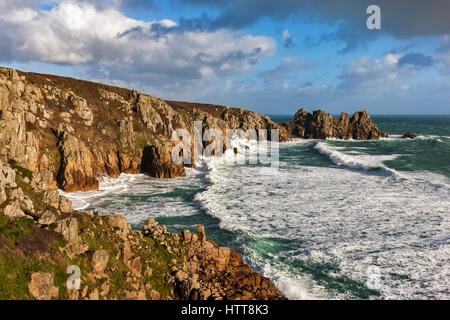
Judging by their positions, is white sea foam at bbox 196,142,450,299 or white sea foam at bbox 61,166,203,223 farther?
white sea foam at bbox 61,166,203,223

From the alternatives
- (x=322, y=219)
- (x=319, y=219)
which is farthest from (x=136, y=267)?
(x=322, y=219)

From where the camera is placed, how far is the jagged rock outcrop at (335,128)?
125 metres

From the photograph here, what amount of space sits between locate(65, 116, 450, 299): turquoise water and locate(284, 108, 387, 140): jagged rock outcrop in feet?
225

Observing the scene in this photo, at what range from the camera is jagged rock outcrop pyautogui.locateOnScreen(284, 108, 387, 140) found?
125 metres

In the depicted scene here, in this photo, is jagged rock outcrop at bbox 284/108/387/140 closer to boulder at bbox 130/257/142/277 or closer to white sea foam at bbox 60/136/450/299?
white sea foam at bbox 60/136/450/299

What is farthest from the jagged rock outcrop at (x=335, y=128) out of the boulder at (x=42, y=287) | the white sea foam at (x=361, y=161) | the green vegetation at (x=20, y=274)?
the boulder at (x=42, y=287)

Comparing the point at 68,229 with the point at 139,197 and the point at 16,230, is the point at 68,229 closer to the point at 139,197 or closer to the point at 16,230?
the point at 16,230

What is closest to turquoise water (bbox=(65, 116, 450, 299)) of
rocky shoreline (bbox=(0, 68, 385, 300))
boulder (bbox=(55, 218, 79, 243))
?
rocky shoreline (bbox=(0, 68, 385, 300))

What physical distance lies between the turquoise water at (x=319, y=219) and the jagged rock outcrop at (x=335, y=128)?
68675 mm

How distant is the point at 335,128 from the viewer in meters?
127

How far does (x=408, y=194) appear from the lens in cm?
3912

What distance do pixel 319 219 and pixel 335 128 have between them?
104 m

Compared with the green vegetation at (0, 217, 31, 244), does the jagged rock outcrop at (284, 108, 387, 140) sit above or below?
above

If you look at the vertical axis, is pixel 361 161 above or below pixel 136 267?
above
